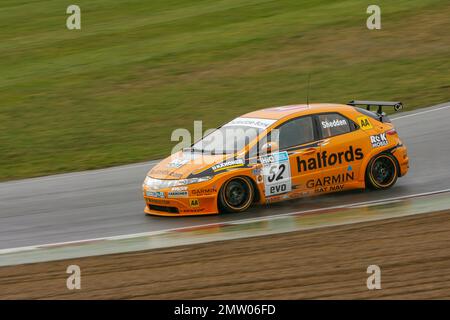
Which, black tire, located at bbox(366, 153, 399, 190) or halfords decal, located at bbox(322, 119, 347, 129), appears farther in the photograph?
black tire, located at bbox(366, 153, 399, 190)

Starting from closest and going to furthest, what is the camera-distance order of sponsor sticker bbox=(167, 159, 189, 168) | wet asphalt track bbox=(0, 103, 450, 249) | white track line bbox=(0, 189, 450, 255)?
white track line bbox=(0, 189, 450, 255) < wet asphalt track bbox=(0, 103, 450, 249) < sponsor sticker bbox=(167, 159, 189, 168)

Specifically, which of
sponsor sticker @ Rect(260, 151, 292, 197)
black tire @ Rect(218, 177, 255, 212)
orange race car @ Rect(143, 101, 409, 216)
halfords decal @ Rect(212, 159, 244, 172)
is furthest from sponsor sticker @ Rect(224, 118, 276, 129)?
black tire @ Rect(218, 177, 255, 212)

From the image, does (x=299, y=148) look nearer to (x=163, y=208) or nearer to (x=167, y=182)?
(x=167, y=182)

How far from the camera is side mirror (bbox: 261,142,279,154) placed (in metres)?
13.3

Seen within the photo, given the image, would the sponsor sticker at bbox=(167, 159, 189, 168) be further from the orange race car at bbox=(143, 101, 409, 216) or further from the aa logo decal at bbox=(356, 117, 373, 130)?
the aa logo decal at bbox=(356, 117, 373, 130)

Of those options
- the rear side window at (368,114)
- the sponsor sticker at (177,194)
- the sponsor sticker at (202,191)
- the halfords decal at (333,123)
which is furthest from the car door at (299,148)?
the sponsor sticker at (177,194)

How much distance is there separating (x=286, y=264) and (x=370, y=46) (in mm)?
16071

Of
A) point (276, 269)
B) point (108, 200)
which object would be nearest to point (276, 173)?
A: point (108, 200)

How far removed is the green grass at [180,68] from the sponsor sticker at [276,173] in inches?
192

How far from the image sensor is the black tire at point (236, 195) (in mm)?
13055

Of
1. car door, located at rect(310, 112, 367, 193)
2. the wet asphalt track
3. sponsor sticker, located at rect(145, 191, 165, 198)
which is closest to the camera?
the wet asphalt track

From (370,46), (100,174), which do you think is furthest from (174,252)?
(370,46)

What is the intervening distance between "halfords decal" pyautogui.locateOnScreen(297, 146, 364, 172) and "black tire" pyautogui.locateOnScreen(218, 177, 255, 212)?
833 mm
